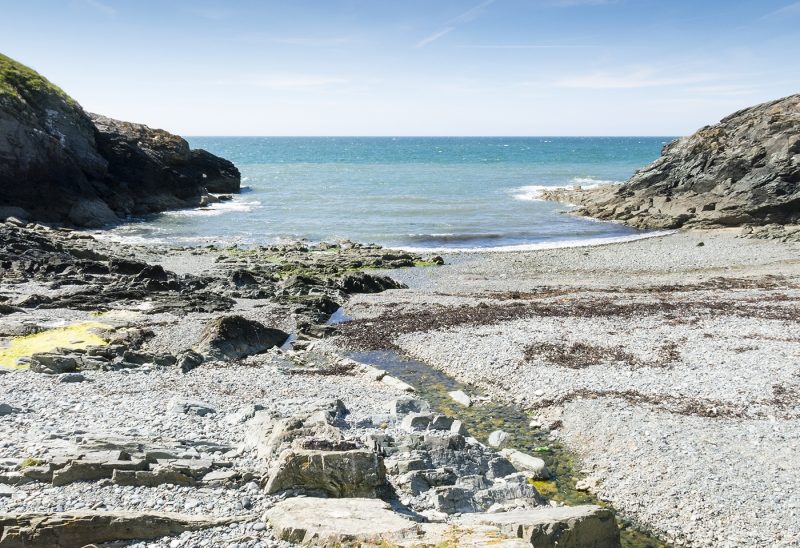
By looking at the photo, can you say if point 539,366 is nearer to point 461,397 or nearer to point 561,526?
point 461,397

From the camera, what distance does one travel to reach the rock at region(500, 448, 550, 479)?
602 inches

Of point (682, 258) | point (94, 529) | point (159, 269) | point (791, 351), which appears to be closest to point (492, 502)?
point (94, 529)

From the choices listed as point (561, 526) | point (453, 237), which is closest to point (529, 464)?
point (561, 526)

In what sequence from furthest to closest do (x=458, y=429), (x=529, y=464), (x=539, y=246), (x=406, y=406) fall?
(x=539, y=246) → (x=406, y=406) → (x=458, y=429) → (x=529, y=464)

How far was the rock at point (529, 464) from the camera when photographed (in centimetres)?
1530

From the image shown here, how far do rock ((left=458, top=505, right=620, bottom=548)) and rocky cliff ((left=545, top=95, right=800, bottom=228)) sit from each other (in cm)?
5581

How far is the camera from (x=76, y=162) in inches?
2566

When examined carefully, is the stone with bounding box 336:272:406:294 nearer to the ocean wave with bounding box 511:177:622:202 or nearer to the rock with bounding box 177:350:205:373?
the rock with bounding box 177:350:205:373

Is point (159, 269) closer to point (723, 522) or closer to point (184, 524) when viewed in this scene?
point (184, 524)

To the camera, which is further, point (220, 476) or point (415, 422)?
point (415, 422)

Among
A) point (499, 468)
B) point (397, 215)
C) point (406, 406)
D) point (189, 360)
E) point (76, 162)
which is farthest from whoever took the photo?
point (397, 215)

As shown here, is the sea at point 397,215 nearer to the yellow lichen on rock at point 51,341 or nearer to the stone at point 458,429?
the yellow lichen on rock at point 51,341

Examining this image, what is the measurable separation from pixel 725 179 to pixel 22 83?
71039 millimetres

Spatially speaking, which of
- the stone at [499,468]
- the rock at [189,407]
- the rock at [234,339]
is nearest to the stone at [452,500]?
the stone at [499,468]
